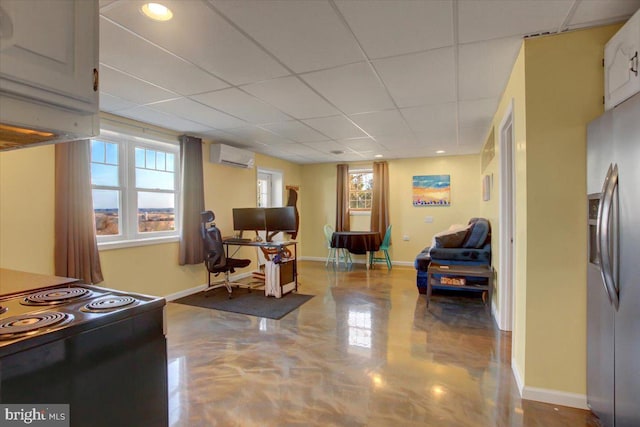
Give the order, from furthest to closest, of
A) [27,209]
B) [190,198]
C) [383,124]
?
[190,198] → [383,124] → [27,209]

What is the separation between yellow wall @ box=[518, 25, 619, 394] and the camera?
6.32 ft

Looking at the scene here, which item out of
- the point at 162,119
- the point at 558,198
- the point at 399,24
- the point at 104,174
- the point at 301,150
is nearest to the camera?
the point at 399,24

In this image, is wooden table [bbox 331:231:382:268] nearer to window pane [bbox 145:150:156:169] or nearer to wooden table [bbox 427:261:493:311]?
wooden table [bbox 427:261:493:311]

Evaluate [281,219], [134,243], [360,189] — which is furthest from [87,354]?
[360,189]

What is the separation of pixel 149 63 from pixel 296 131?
2249mm

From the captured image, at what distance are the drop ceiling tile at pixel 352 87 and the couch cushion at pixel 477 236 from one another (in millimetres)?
2078

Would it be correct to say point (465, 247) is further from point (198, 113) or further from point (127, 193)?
point (127, 193)

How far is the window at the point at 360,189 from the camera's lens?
725cm

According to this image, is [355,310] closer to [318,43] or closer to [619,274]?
[619,274]

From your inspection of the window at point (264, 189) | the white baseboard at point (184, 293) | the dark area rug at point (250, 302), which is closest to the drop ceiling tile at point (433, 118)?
the dark area rug at point (250, 302)

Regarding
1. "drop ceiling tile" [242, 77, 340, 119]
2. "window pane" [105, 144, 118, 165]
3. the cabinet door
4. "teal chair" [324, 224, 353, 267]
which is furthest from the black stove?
"teal chair" [324, 224, 353, 267]

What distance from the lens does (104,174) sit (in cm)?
369

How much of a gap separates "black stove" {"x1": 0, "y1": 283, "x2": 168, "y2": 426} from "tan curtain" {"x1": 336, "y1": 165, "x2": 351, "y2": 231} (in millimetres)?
6007

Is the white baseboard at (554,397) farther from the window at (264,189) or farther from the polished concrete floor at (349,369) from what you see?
the window at (264,189)
